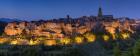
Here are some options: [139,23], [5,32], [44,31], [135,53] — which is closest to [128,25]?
[139,23]

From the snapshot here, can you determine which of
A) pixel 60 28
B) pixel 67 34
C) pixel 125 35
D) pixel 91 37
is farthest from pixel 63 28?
pixel 91 37

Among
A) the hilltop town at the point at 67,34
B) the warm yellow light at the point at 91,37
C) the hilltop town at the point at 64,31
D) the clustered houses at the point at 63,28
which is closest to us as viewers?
the hilltop town at the point at 67,34

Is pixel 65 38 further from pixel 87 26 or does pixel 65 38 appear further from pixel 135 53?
pixel 135 53

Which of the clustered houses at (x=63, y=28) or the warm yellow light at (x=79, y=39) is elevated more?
the clustered houses at (x=63, y=28)

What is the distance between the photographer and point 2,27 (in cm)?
Answer: 11069

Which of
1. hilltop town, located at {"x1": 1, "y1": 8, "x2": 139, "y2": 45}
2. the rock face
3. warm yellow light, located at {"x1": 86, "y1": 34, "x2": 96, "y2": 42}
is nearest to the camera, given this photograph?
warm yellow light, located at {"x1": 86, "y1": 34, "x2": 96, "y2": 42}

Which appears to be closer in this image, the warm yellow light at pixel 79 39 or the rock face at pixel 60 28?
the warm yellow light at pixel 79 39

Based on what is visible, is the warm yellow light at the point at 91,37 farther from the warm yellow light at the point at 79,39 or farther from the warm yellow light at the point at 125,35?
the warm yellow light at the point at 125,35

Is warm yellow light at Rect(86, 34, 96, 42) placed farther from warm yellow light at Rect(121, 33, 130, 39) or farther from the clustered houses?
warm yellow light at Rect(121, 33, 130, 39)

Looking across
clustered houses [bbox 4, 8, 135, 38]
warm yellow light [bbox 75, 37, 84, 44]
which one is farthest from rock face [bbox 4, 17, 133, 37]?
warm yellow light [bbox 75, 37, 84, 44]

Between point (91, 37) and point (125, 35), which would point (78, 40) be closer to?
point (91, 37)

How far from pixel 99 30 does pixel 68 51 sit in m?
32.0

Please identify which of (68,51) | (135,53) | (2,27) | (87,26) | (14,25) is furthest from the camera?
(2,27)

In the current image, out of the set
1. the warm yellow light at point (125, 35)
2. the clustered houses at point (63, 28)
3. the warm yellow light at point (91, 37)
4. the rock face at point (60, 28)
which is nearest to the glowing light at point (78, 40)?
the warm yellow light at point (91, 37)
